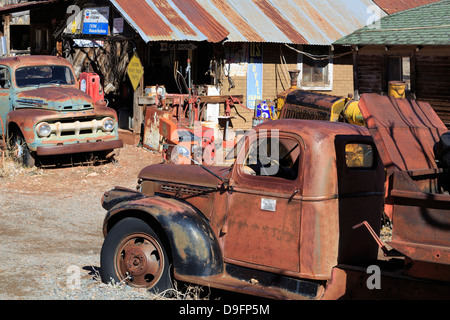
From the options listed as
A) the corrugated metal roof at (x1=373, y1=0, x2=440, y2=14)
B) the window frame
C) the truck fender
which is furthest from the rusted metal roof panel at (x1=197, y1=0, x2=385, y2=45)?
the truck fender

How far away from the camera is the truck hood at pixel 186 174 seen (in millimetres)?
6094

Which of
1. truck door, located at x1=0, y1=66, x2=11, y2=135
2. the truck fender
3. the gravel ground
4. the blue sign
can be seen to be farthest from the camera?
the blue sign

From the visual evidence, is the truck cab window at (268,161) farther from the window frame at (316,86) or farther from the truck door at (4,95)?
the window frame at (316,86)

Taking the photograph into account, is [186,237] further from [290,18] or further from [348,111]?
[290,18]

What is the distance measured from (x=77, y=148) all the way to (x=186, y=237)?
802 cm

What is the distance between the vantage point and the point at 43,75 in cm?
1445

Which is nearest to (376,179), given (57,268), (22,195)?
(57,268)

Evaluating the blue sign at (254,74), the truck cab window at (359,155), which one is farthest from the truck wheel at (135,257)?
the blue sign at (254,74)

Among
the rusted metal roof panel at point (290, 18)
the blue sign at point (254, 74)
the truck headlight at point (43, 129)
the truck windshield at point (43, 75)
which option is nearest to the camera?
the truck headlight at point (43, 129)

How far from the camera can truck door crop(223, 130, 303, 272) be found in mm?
5453

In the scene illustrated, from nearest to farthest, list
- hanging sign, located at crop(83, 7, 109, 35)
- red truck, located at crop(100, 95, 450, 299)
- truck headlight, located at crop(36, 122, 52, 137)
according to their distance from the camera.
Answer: red truck, located at crop(100, 95, 450, 299) < truck headlight, located at crop(36, 122, 52, 137) < hanging sign, located at crop(83, 7, 109, 35)

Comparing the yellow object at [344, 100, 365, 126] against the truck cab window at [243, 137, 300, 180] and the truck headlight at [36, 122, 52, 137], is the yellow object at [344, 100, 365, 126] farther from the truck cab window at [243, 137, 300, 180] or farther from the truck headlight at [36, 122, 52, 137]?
the truck headlight at [36, 122, 52, 137]

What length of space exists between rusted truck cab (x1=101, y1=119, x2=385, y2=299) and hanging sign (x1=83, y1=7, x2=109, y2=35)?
12.5m

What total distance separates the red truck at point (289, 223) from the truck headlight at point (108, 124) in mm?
7619
